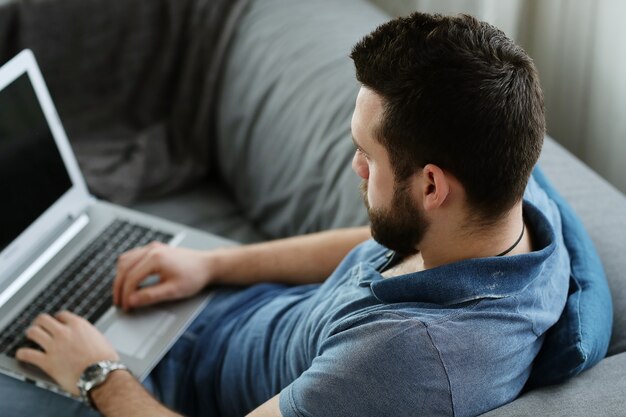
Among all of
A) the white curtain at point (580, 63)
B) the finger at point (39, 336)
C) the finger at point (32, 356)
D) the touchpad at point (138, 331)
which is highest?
the white curtain at point (580, 63)

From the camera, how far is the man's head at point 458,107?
98 centimetres

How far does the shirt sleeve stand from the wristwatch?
1.30 feet

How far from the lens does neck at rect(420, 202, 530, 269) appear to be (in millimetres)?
1072

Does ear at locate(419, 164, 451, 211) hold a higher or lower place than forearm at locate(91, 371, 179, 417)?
higher

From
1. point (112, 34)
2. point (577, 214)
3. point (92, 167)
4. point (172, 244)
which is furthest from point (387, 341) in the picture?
point (112, 34)

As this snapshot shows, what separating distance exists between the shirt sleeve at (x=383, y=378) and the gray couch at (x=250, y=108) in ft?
1.93

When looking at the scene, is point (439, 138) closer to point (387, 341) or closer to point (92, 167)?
point (387, 341)

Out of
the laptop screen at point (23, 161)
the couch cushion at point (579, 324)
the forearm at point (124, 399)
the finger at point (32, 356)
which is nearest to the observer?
the couch cushion at point (579, 324)

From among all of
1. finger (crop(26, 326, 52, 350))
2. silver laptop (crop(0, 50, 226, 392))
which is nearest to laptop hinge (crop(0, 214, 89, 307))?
silver laptop (crop(0, 50, 226, 392))

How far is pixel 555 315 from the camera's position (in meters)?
1.13

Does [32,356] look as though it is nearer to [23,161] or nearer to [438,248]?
[23,161]

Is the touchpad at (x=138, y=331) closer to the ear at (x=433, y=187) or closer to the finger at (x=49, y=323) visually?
the finger at (x=49, y=323)

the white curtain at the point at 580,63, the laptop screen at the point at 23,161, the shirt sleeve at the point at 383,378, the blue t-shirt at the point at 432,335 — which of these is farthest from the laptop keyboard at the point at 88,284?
the white curtain at the point at 580,63

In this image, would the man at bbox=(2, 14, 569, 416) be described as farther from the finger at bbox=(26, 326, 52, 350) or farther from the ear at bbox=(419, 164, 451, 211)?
the finger at bbox=(26, 326, 52, 350)
